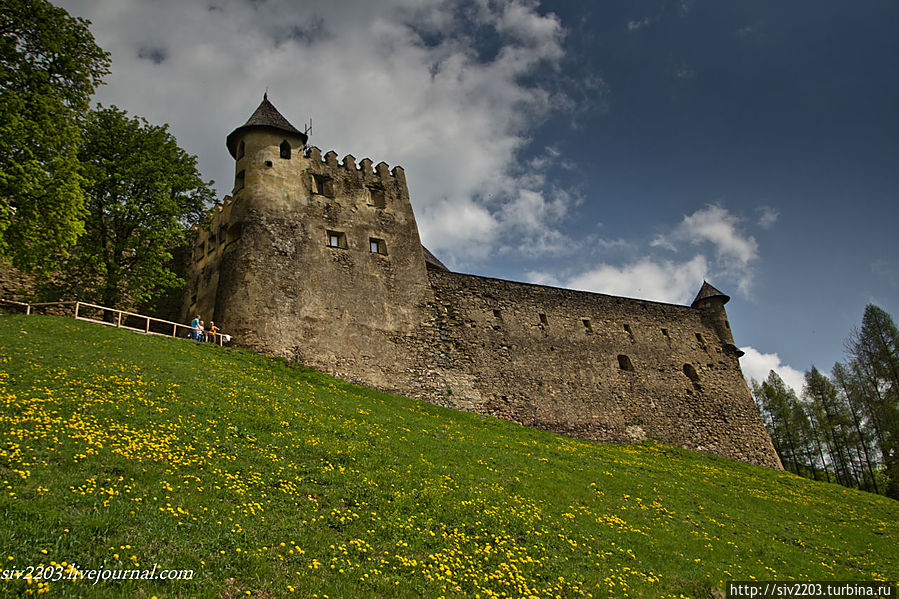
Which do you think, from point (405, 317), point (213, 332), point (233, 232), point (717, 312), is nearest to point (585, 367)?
point (405, 317)

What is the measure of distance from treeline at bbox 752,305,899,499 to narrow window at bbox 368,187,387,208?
3119 cm

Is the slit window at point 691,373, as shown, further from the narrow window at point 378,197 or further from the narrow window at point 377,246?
the narrow window at point 378,197

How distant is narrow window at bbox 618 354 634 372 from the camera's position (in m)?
30.0

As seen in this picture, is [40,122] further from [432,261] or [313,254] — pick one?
[432,261]

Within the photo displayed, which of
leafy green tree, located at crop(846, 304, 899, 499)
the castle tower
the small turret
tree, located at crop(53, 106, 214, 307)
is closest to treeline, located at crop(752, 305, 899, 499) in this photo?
leafy green tree, located at crop(846, 304, 899, 499)

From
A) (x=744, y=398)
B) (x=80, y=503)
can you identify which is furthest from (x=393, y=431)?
(x=744, y=398)

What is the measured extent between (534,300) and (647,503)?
51.9ft

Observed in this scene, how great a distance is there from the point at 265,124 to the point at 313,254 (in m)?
7.04

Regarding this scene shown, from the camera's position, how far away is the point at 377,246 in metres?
26.1

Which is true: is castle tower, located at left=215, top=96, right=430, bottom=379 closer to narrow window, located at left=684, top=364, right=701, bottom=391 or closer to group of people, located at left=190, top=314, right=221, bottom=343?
group of people, located at left=190, top=314, right=221, bottom=343

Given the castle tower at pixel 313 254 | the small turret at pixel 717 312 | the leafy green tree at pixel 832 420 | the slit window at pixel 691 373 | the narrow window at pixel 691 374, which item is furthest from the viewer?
the leafy green tree at pixel 832 420

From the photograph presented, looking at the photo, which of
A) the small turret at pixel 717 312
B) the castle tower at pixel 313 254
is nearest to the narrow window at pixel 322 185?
A: the castle tower at pixel 313 254

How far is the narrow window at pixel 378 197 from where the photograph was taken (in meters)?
27.1

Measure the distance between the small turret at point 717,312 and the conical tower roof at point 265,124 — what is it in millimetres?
26506
